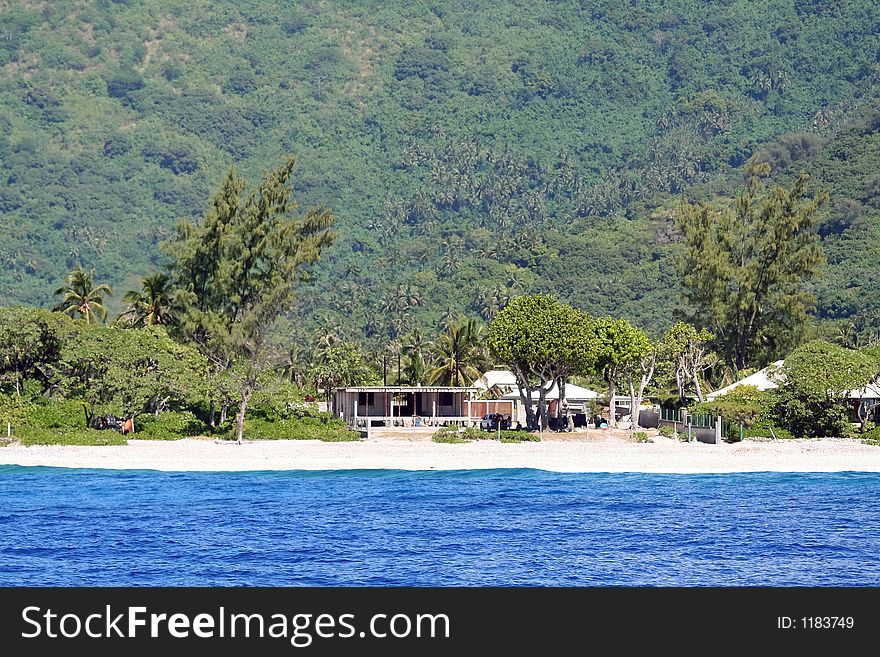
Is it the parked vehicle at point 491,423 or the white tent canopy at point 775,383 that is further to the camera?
the parked vehicle at point 491,423

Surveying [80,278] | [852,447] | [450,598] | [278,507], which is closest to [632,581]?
[450,598]

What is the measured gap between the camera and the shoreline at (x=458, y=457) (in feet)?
196

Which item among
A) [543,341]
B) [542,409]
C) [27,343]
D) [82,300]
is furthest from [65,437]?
[542,409]

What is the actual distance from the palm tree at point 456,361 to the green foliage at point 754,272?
55.8 ft

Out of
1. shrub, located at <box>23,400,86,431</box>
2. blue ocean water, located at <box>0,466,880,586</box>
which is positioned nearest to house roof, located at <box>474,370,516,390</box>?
shrub, located at <box>23,400,86,431</box>

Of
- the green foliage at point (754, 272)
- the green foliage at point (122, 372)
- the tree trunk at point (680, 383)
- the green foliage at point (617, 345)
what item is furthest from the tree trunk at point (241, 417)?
the green foliage at point (754, 272)

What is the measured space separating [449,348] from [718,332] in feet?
66.6

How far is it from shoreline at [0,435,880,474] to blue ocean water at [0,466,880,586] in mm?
1482

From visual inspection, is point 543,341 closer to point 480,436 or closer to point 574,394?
point 480,436

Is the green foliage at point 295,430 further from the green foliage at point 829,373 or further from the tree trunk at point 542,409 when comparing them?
the green foliage at point 829,373

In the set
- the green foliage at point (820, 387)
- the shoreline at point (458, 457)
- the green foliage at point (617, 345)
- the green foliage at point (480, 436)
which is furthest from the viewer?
the green foliage at point (617, 345)

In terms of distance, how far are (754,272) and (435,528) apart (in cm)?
6146

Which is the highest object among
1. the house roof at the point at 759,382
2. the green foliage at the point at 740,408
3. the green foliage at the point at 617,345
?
the green foliage at the point at 617,345

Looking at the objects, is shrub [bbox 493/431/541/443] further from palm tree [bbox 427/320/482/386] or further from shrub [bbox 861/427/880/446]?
palm tree [bbox 427/320/482/386]
